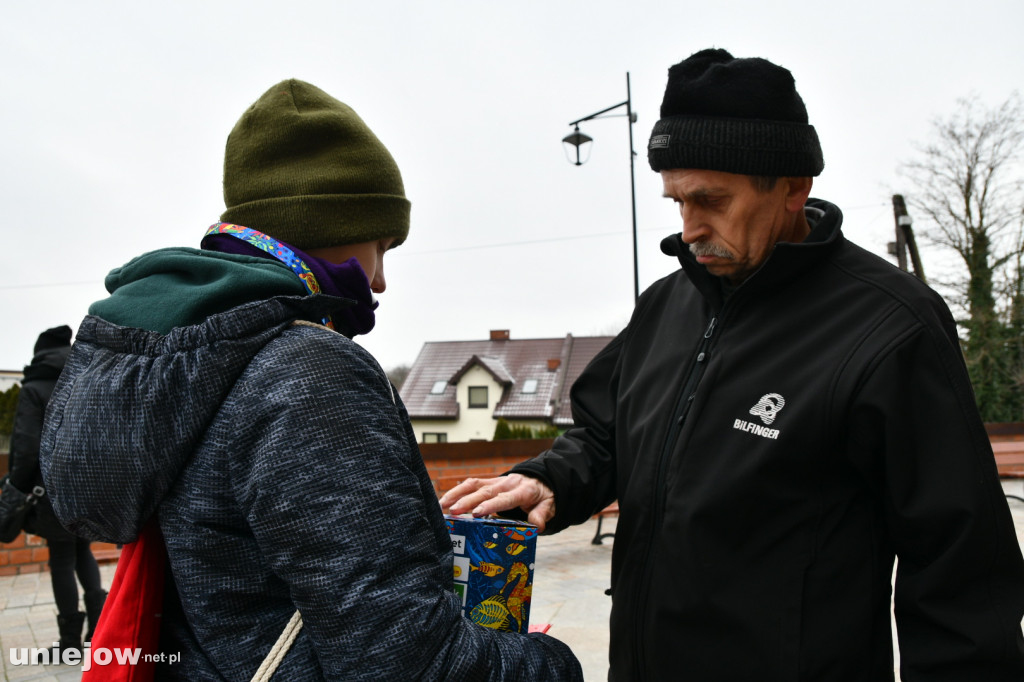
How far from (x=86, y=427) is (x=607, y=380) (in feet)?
4.31

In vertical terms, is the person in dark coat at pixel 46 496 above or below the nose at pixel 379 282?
below

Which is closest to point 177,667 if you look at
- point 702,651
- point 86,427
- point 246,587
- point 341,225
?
point 246,587

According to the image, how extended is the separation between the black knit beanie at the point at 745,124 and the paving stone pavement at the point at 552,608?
3.02 m

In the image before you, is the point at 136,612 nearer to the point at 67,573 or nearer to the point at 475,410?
the point at 67,573

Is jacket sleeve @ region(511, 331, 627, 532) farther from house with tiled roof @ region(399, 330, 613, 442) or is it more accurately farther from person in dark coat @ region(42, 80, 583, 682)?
house with tiled roof @ region(399, 330, 613, 442)

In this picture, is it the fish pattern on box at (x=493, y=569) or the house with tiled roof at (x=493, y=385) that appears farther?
the house with tiled roof at (x=493, y=385)

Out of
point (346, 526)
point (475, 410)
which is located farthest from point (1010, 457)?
point (475, 410)

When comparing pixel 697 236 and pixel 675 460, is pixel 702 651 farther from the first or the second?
pixel 697 236

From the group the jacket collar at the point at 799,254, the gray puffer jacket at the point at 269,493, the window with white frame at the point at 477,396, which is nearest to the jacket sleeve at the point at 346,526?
the gray puffer jacket at the point at 269,493

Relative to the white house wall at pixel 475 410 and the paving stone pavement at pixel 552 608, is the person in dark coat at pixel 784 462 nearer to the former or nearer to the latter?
the paving stone pavement at pixel 552 608

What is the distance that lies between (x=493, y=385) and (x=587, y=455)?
31.9 m

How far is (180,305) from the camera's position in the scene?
1.08m

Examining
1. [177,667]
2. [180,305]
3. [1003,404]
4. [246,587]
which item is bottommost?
[1003,404]

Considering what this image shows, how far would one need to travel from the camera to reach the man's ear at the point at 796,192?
5.41 ft
